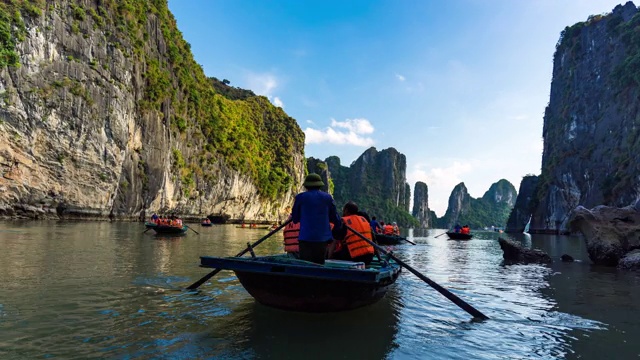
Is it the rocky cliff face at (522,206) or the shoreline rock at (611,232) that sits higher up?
the rocky cliff face at (522,206)

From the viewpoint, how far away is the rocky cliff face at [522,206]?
83.9m

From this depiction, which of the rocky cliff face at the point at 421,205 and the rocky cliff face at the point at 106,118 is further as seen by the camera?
the rocky cliff face at the point at 421,205

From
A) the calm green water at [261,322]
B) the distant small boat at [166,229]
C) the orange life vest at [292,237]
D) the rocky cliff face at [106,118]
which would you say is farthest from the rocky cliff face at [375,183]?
the orange life vest at [292,237]

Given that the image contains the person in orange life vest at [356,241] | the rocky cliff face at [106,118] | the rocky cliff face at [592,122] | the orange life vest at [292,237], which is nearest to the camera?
the person in orange life vest at [356,241]

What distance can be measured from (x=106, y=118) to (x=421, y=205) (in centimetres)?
15925

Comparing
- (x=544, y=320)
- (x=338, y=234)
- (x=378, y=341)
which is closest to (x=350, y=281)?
(x=378, y=341)

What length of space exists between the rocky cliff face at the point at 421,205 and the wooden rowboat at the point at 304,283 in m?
176

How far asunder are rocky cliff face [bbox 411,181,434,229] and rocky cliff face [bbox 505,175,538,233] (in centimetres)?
8319

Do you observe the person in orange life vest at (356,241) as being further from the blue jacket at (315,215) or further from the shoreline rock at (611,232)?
the shoreline rock at (611,232)

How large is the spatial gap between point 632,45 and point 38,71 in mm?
69890

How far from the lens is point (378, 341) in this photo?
177 inches

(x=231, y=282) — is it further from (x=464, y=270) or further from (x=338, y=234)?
(x=464, y=270)

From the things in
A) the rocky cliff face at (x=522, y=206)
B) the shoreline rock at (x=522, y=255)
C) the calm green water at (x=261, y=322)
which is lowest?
the calm green water at (x=261, y=322)

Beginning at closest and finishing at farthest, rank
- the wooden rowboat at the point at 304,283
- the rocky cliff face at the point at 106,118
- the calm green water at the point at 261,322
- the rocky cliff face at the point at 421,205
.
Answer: the calm green water at the point at 261,322, the wooden rowboat at the point at 304,283, the rocky cliff face at the point at 106,118, the rocky cliff face at the point at 421,205
